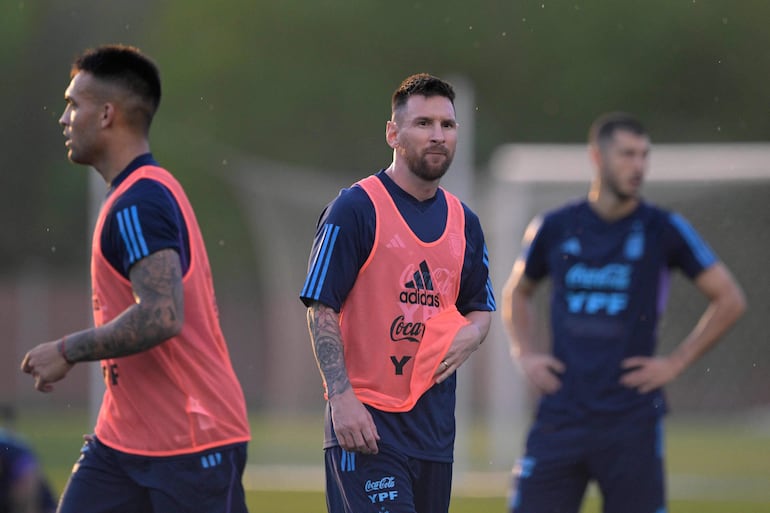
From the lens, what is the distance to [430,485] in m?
5.50

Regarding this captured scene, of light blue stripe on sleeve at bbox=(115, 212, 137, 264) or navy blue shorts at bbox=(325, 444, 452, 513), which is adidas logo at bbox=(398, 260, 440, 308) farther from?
light blue stripe on sleeve at bbox=(115, 212, 137, 264)

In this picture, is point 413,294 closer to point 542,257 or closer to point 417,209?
point 417,209

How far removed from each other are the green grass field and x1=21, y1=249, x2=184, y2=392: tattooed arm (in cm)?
738

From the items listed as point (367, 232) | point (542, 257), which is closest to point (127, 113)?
point (367, 232)

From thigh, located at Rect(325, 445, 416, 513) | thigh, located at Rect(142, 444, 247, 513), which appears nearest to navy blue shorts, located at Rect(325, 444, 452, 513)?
thigh, located at Rect(325, 445, 416, 513)

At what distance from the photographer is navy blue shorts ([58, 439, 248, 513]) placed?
5457 mm

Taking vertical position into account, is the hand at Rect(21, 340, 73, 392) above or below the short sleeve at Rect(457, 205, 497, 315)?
below

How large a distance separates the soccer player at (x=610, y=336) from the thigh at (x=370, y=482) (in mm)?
1812

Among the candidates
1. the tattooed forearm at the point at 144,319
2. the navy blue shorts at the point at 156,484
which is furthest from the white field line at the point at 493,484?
the tattooed forearm at the point at 144,319

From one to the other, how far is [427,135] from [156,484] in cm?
166

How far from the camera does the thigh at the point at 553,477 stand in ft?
23.0

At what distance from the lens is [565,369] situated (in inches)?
287

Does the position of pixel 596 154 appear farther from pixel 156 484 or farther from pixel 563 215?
pixel 156 484

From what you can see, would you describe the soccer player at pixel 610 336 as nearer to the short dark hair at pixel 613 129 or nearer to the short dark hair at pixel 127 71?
the short dark hair at pixel 613 129
